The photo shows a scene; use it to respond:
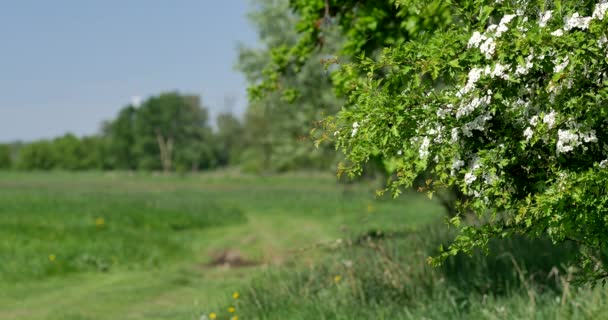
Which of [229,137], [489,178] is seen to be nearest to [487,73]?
[489,178]

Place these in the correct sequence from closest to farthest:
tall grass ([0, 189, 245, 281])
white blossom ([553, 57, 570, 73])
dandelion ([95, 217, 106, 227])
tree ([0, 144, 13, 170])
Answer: white blossom ([553, 57, 570, 73]) < tall grass ([0, 189, 245, 281]) < dandelion ([95, 217, 106, 227]) < tree ([0, 144, 13, 170])

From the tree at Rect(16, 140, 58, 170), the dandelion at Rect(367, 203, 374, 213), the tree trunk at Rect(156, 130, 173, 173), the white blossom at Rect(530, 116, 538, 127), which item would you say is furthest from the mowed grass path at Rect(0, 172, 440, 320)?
the tree at Rect(16, 140, 58, 170)

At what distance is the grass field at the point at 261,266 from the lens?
7.86m

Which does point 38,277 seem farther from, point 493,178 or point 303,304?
point 493,178

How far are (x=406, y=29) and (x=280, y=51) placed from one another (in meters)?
1.85

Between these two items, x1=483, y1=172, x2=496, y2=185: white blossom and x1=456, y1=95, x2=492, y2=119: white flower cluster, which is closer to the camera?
x1=456, y1=95, x2=492, y2=119: white flower cluster

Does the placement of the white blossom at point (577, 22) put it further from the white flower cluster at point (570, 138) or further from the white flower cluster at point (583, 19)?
Result: the white flower cluster at point (570, 138)

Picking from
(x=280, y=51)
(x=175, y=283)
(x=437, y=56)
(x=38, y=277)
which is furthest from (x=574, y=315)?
(x=38, y=277)

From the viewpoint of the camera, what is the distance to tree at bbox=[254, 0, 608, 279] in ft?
12.4

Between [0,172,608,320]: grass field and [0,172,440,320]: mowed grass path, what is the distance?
5 centimetres

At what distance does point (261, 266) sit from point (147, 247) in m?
3.80

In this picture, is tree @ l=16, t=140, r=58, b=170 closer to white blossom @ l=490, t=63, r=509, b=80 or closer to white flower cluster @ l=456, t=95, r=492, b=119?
white flower cluster @ l=456, t=95, r=492, b=119

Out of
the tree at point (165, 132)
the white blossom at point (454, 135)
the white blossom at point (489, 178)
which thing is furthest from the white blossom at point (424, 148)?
the tree at point (165, 132)

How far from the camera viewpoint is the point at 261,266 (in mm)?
16375
